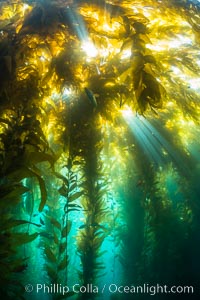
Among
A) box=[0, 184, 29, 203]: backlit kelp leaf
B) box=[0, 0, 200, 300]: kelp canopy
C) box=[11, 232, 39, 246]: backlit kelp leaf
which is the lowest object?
box=[11, 232, 39, 246]: backlit kelp leaf

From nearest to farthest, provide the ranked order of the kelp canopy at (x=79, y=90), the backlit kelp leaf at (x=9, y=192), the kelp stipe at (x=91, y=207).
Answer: the backlit kelp leaf at (x=9, y=192) → the kelp canopy at (x=79, y=90) → the kelp stipe at (x=91, y=207)

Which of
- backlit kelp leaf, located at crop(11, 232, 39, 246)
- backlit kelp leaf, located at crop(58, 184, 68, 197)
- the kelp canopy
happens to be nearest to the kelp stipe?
the kelp canopy

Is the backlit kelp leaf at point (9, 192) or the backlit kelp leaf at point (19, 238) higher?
the backlit kelp leaf at point (9, 192)

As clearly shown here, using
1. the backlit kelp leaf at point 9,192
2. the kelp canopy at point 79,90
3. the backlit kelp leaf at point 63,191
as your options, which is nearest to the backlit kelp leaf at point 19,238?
the kelp canopy at point 79,90

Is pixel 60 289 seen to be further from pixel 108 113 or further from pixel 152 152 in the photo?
pixel 152 152

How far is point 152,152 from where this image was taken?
688 cm

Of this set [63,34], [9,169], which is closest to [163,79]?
[63,34]

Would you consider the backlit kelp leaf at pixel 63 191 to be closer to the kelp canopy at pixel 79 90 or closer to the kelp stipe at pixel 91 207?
the kelp canopy at pixel 79 90

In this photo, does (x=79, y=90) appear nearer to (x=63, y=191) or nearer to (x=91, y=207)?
(x=63, y=191)

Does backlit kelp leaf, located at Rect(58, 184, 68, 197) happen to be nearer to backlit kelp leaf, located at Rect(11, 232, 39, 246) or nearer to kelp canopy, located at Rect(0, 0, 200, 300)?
kelp canopy, located at Rect(0, 0, 200, 300)

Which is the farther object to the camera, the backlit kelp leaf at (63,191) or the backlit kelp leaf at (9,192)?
the backlit kelp leaf at (63,191)

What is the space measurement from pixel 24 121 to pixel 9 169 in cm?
49

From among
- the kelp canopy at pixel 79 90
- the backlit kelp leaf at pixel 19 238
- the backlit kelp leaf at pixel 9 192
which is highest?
the kelp canopy at pixel 79 90

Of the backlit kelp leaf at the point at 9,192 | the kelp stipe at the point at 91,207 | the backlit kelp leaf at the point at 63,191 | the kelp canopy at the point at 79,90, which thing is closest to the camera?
the backlit kelp leaf at the point at 9,192
